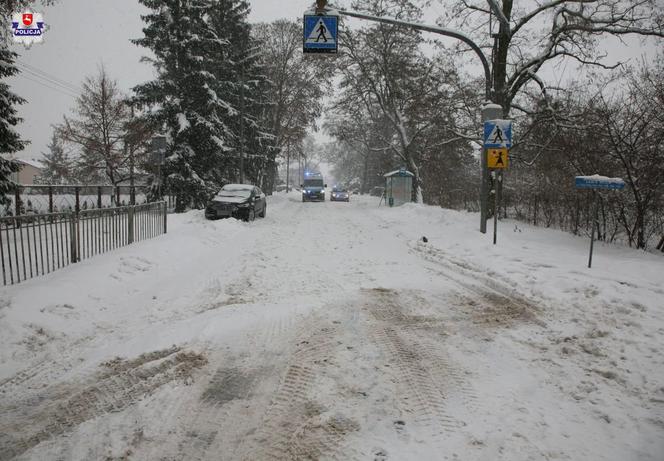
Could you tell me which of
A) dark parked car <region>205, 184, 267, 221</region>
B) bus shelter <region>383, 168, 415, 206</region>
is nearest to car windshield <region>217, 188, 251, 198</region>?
dark parked car <region>205, 184, 267, 221</region>

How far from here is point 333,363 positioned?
399 cm

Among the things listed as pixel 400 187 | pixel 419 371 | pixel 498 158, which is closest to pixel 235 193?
pixel 498 158

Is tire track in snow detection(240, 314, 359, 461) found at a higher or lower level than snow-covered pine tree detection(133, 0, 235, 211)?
lower

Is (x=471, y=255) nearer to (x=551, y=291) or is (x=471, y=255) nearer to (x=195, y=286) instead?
(x=551, y=291)

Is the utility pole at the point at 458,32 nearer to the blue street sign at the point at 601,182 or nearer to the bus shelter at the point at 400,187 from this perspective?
the blue street sign at the point at 601,182

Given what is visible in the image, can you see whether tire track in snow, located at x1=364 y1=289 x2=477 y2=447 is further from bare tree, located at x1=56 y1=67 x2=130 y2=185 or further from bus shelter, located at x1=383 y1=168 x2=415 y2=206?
bare tree, located at x1=56 y1=67 x2=130 y2=185

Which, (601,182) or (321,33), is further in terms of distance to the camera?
(321,33)

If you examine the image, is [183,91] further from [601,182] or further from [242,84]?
[601,182]

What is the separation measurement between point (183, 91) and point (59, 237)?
1624 cm

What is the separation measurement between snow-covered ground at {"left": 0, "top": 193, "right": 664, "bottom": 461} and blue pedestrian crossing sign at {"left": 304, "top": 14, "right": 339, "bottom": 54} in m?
5.29

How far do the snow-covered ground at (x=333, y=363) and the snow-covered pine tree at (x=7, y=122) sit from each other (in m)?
6.99

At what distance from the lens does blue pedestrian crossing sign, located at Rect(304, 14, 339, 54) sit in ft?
30.1

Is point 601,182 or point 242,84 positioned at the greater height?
point 242,84

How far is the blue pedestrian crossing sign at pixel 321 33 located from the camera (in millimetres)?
9172
